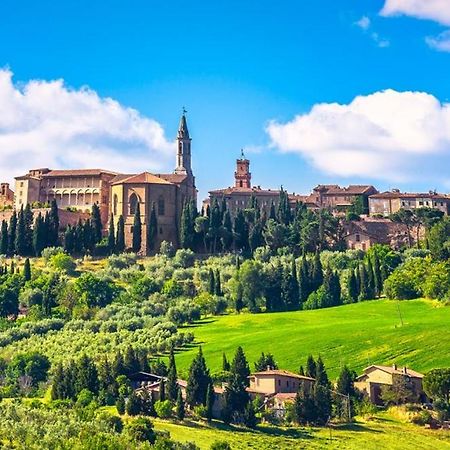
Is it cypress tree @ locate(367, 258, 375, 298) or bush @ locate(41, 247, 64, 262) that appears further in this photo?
bush @ locate(41, 247, 64, 262)

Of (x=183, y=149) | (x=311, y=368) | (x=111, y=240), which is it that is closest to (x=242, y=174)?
(x=183, y=149)

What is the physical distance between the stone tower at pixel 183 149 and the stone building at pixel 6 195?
2339cm

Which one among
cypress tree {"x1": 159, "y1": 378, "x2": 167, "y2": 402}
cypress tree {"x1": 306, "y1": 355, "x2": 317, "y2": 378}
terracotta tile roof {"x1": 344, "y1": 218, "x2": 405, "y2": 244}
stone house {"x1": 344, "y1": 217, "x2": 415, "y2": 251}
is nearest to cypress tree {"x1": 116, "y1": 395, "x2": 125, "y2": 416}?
cypress tree {"x1": 159, "y1": 378, "x2": 167, "y2": 402}

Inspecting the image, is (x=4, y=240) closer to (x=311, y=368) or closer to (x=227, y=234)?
(x=227, y=234)

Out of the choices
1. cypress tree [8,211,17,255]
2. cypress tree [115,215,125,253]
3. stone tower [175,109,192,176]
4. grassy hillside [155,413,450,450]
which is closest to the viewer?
grassy hillside [155,413,450,450]

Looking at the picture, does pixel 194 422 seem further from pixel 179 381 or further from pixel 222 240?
pixel 222 240

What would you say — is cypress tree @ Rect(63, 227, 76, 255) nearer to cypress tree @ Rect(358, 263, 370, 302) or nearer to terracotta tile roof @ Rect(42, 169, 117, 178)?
terracotta tile roof @ Rect(42, 169, 117, 178)

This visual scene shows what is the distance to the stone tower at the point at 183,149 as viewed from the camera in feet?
455

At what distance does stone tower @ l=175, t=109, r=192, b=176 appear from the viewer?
138650 millimetres

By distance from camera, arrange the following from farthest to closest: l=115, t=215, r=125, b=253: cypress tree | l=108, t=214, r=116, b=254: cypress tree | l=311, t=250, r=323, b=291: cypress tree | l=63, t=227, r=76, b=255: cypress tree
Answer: l=115, t=215, r=125, b=253: cypress tree < l=108, t=214, r=116, b=254: cypress tree < l=63, t=227, r=76, b=255: cypress tree < l=311, t=250, r=323, b=291: cypress tree

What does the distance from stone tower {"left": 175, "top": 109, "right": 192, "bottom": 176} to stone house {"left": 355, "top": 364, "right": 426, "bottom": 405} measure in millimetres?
76713

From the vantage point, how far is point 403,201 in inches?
5167

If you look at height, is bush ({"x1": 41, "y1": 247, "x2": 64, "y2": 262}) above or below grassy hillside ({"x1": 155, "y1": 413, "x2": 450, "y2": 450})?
above

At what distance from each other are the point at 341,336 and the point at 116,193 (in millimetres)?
48336
